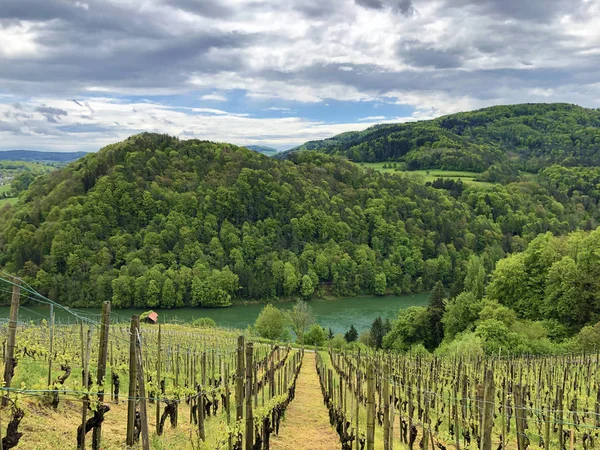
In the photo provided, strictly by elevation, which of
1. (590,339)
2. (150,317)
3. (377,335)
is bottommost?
(377,335)

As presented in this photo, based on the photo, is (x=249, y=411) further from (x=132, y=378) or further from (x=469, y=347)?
(x=469, y=347)

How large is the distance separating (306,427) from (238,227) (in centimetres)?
8090

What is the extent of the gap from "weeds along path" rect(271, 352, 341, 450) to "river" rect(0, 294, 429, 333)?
38.3 meters

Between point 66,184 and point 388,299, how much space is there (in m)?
67.2

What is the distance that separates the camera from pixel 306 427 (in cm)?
1479

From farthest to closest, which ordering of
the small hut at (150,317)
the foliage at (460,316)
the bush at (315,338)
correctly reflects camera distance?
the small hut at (150,317), the bush at (315,338), the foliage at (460,316)

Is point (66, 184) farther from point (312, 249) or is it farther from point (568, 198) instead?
point (568, 198)

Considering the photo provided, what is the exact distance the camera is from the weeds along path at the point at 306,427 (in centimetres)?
1234

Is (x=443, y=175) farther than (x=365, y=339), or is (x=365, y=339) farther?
(x=443, y=175)

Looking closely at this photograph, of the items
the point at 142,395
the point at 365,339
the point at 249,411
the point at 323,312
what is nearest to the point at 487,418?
the point at 249,411

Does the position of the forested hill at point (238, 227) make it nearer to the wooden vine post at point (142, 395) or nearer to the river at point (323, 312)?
the river at point (323, 312)

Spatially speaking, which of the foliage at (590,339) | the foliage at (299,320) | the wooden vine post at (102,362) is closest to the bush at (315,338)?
the foliage at (299,320)

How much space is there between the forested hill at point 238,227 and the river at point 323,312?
2.46m

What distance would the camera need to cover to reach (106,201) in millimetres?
83812
